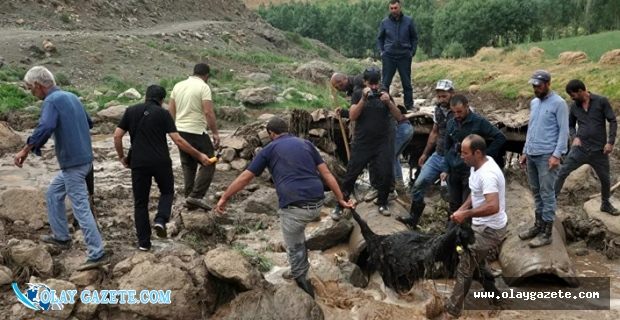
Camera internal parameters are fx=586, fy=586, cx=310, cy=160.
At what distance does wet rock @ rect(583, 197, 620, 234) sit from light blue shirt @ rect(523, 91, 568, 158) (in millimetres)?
2271

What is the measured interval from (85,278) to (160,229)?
123 centimetres

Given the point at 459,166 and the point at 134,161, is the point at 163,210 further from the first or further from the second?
the point at 459,166

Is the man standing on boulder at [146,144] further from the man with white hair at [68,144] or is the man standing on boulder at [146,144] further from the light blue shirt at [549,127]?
the light blue shirt at [549,127]

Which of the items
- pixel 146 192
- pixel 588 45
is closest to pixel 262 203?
pixel 146 192

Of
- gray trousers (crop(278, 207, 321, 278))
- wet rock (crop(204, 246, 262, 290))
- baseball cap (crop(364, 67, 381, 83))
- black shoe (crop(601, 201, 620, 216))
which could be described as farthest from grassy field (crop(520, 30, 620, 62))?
wet rock (crop(204, 246, 262, 290))

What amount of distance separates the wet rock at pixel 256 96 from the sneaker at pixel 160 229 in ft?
32.2

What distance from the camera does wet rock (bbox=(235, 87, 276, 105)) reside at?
53.2 feet

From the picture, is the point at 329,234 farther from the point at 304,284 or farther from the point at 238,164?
the point at 238,164

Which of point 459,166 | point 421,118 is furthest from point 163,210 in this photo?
point 421,118

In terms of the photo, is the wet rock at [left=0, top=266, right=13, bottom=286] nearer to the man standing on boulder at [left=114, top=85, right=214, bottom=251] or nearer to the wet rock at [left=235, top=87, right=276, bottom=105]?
the man standing on boulder at [left=114, top=85, right=214, bottom=251]

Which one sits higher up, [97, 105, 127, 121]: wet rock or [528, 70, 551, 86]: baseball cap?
[528, 70, 551, 86]: baseball cap

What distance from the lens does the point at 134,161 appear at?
600cm

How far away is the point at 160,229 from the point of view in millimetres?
6547

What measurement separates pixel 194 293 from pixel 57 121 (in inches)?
80.8
